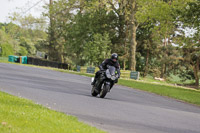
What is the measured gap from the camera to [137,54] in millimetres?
56000

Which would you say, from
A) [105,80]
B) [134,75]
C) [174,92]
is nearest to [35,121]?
[105,80]

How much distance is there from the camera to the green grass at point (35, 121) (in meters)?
6.59

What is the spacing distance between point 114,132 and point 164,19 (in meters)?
28.6

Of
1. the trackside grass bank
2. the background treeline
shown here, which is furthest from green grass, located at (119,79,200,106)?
the background treeline

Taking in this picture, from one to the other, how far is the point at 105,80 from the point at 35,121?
7.33 metres

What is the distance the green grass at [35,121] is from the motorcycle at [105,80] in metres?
5.35

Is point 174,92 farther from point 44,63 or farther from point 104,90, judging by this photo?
point 44,63

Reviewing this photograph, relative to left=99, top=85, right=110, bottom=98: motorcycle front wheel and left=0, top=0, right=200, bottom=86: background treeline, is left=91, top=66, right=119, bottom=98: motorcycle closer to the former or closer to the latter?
left=99, top=85, right=110, bottom=98: motorcycle front wheel

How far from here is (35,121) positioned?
746 centimetres

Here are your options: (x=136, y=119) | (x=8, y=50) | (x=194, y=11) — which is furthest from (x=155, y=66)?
(x=136, y=119)

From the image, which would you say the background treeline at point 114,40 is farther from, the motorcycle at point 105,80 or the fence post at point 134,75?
the motorcycle at point 105,80

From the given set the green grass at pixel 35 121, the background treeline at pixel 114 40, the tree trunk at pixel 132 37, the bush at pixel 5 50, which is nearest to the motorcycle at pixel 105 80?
the green grass at pixel 35 121

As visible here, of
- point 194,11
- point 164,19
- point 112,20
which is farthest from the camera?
point 112,20

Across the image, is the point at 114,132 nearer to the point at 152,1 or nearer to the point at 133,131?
the point at 133,131
